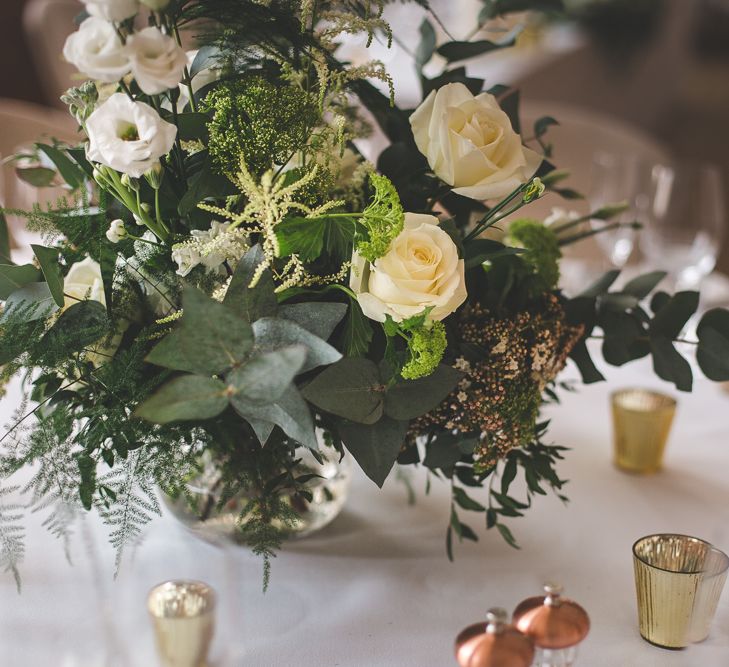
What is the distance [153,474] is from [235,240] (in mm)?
187

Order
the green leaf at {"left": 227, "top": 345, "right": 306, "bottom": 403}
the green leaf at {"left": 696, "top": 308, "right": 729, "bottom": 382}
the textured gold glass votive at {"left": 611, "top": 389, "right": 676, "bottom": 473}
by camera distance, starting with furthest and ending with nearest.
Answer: the textured gold glass votive at {"left": 611, "top": 389, "right": 676, "bottom": 473}, the green leaf at {"left": 696, "top": 308, "right": 729, "bottom": 382}, the green leaf at {"left": 227, "top": 345, "right": 306, "bottom": 403}

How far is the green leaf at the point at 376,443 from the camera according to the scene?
24.5 inches

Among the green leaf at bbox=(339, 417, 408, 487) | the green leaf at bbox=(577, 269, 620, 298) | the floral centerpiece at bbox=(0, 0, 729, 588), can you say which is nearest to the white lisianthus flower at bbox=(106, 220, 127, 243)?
the floral centerpiece at bbox=(0, 0, 729, 588)

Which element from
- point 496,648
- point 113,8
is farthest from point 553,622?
point 113,8

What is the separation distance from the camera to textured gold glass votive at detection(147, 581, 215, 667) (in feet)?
1.74

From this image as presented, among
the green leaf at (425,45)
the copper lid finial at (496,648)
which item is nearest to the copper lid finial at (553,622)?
the copper lid finial at (496,648)

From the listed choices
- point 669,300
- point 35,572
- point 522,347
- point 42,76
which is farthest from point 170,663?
point 42,76

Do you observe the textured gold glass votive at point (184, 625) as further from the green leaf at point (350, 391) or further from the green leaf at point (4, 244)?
the green leaf at point (4, 244)

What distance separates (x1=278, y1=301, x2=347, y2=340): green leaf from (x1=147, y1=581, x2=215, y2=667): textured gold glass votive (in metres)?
0.19

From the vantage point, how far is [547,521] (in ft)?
2.85

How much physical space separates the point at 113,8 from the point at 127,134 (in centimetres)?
9

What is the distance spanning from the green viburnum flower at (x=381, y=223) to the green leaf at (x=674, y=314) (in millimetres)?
381

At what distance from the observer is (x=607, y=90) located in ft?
19.6

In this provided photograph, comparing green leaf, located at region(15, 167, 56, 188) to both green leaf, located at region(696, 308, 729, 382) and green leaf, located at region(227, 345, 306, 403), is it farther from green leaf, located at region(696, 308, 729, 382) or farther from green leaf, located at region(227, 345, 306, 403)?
green leaf, located at region(696, 308, 729, 382)
